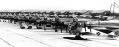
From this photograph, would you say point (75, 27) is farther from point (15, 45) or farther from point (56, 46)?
point (15, 45)

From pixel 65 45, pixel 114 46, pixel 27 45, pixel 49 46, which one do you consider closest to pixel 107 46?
pixel 114 46

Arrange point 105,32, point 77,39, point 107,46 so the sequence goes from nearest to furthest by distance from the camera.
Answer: point 107,46
point 77,39
point 105,32

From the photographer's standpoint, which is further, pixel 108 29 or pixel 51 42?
pixel 108 29

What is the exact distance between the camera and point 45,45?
867 inches

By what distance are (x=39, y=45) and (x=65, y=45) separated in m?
2.50

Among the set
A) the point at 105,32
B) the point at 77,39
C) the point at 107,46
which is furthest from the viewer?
the point at 105,32

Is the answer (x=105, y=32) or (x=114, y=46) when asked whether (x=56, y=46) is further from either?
(x=105, y=32)

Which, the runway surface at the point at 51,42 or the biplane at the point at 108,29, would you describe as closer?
the runway surface at the point at 51,42

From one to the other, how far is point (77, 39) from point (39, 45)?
585 cm

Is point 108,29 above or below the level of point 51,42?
below

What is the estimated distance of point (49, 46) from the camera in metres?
21.2

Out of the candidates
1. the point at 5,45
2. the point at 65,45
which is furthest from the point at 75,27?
the point at 5,45

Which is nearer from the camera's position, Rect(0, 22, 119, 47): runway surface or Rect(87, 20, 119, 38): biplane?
Rect(0, 22, 119, 47): runway surface

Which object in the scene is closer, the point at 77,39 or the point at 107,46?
the point at 107,46
